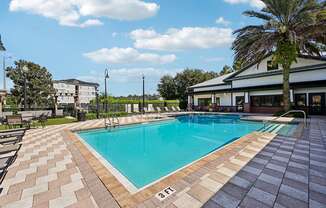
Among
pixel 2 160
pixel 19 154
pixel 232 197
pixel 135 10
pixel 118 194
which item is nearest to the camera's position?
pixel 232 197

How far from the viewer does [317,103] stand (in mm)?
15367

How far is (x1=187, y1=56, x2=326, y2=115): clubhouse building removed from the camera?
15.4 meters

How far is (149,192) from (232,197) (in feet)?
4.56

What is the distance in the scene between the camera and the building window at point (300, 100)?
16.2 metres

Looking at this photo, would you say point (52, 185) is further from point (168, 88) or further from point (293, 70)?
point (168, 88)

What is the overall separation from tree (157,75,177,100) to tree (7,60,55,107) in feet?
63.6

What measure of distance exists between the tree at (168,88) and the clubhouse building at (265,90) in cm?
758

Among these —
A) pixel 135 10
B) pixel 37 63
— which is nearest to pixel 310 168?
pixel 135 10

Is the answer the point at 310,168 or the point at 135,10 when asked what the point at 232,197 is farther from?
the point at 135,10

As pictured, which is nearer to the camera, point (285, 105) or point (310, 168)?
point (310, 168)

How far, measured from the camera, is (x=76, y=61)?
856 inches

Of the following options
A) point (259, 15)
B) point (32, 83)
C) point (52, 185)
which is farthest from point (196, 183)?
point (32, 83)

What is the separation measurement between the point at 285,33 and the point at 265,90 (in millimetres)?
6743

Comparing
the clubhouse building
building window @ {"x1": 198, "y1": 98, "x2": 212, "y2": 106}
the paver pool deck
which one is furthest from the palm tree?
the paver pool deck
